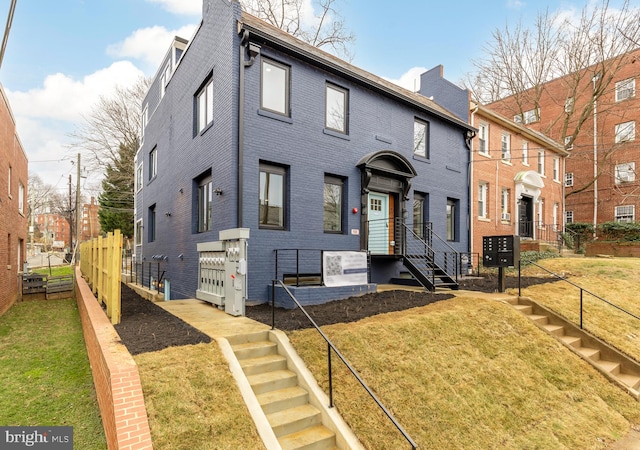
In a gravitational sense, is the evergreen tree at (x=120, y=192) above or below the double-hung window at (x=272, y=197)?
above

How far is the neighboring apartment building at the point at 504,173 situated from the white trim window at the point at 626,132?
5943mm

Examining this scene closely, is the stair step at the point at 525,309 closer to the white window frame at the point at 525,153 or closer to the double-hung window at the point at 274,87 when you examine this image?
the double-hung window at the point at 274,87

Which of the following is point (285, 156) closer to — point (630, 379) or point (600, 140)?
point (630, 379)

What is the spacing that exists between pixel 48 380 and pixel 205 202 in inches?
225

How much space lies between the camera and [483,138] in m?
15.7

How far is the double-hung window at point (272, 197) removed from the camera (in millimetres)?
8501

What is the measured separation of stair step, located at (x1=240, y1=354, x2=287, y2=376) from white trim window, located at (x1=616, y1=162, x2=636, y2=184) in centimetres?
2715

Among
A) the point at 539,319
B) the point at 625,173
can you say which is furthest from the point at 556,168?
the point at 539,319

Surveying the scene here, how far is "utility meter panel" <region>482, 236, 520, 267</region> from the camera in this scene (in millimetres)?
8484

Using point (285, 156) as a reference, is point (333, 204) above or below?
below

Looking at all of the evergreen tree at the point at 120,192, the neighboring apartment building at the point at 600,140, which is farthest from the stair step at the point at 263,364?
the evergreen tree at the point at 120,192

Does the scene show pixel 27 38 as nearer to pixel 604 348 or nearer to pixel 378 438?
pixel 378 438

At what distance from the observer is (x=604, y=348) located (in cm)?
677

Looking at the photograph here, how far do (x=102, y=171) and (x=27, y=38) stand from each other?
28.6 m
